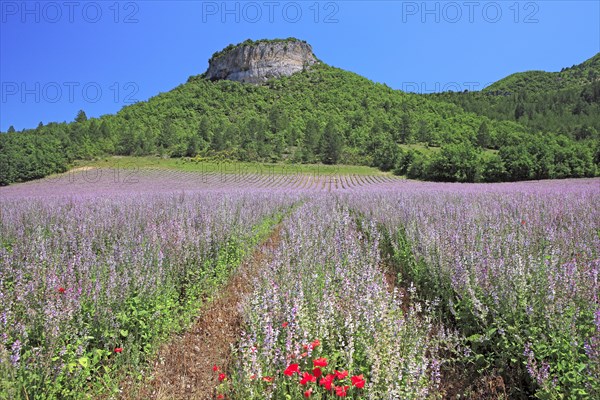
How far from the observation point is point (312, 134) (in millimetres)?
73312

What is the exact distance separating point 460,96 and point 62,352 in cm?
12173

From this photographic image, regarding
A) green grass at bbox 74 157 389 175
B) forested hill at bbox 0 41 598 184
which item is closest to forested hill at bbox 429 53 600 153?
forested hill at bbox 0 41 598 184

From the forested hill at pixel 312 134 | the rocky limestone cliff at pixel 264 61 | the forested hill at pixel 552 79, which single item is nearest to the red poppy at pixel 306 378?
Result: the forested hill at pixel 312 134

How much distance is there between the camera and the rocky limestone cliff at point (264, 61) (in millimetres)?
110188

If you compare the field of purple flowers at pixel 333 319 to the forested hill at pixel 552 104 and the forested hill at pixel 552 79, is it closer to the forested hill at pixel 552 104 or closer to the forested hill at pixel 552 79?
the forested hill at pixel 552 104

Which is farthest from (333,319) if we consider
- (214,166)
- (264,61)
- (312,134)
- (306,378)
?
(264,61)

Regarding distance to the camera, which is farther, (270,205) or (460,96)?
(460,96)

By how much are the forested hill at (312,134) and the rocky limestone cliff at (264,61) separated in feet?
13.1

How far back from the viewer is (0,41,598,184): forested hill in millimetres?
44513

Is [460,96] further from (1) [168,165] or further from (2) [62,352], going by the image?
(2) [62,352]

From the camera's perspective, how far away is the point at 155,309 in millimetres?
3225

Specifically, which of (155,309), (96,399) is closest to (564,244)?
(155,309)

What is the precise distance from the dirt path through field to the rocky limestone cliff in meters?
113

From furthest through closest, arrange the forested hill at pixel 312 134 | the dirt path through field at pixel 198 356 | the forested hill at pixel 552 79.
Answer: the forested hill at pixel 552 79
the forested hill at pixel 312 134
the dirt path through field at pixel 198 356
